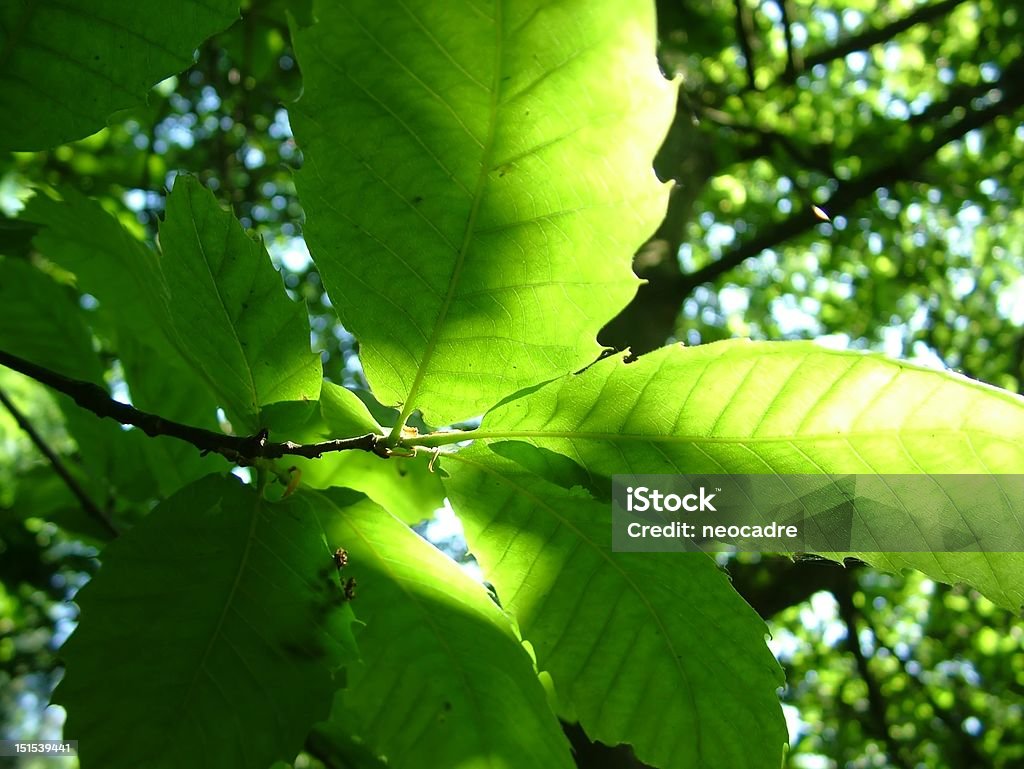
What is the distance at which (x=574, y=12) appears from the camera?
0.58m

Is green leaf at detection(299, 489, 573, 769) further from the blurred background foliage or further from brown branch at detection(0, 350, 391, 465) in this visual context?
the blurred background foliage

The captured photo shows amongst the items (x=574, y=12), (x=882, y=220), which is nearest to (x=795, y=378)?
(x=574, y=12)

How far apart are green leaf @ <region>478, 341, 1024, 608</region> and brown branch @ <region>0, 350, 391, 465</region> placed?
0.15m

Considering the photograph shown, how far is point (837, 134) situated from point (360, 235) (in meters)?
5.31

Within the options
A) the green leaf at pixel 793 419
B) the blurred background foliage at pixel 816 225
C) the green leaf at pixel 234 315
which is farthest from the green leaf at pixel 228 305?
the blurred background foliage at pixel 816 225

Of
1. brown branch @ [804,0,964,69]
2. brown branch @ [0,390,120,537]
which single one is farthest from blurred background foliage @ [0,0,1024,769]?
brown branch @ [0,390,120,537]

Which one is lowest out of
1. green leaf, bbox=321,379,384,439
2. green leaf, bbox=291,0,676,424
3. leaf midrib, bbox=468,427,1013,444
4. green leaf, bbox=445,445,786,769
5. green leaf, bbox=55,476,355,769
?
green leaf, bbox=55,476,355,769

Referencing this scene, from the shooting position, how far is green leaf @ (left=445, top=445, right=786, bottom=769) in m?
0.78

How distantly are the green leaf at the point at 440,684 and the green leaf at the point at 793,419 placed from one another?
0.73 ft

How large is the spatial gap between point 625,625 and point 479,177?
44 cm

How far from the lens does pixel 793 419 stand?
0.67 m

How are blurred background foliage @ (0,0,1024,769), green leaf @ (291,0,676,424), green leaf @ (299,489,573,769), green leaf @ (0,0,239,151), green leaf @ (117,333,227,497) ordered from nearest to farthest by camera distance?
1. green leaf @ (291,0,676,424)
2. green leaf @ (0,0,239,151)
3. green leaf @ (299,489,573,769)
4. green leaf @ (117,333,227,497)
5. blurred background foliage @ (0,0,1024,769)

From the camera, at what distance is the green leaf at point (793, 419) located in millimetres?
626

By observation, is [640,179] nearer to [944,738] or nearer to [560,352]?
[560,352]
